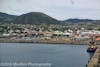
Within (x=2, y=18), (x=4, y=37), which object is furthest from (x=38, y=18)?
(x=4, y=37)

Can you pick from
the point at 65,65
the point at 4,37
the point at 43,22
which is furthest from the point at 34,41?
the point at 43,22

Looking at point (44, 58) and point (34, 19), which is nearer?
point (44, 58)

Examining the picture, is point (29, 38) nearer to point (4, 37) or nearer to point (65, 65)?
point (4, 37)

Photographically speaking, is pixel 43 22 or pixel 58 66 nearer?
pixel 58 66

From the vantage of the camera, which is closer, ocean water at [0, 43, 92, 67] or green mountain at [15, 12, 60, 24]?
ocean water at [0, 43, 92, 67]

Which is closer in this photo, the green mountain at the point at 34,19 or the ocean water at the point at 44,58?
the ocean water at the point at 44,58

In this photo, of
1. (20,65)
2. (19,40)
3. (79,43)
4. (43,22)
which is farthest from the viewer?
(43,22)

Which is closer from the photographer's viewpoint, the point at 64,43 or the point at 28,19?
the point at 64,43

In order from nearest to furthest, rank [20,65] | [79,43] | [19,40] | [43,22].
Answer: [20,65]
[79,43]
[19,40]
[43,22]

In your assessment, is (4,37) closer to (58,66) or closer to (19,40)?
(19,40)
